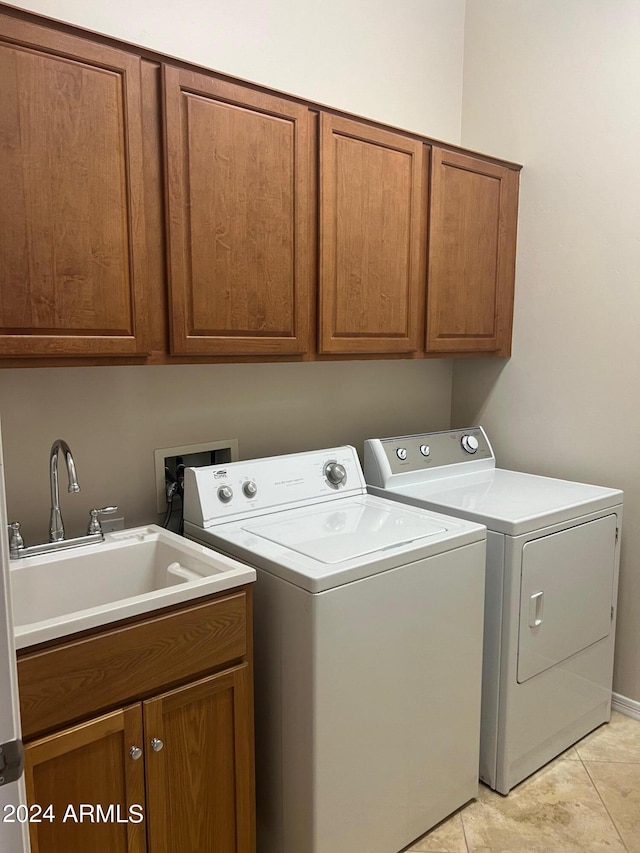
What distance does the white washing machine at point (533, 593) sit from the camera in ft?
6.45

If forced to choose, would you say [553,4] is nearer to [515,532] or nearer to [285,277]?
[285,277]

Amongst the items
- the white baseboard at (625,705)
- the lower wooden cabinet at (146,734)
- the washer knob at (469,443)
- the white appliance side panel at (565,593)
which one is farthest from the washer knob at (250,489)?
the white baseboard at (625,705)

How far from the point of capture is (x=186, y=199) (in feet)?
5.49

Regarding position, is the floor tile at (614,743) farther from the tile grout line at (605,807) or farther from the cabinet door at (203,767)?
the cabinet door at (203,767)

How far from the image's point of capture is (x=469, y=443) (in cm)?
264

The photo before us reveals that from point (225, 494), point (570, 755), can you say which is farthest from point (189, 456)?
point (570, 755)

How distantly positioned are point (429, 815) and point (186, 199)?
73.8 inches

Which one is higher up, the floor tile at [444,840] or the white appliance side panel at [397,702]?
the white appliance side panel at [397,702]

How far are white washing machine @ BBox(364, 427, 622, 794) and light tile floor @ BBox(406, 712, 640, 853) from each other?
0.19 feet

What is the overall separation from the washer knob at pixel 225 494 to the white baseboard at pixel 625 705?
1.75 metres

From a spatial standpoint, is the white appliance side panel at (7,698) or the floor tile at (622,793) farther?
the floor tile at (622,793)

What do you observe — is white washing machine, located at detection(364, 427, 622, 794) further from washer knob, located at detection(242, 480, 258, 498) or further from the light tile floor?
washer knob, located at detection(242, 480, 258, 498)


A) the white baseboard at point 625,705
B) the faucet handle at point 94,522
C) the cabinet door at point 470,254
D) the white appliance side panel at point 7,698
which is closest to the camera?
the white appliance side panel at point 7,698

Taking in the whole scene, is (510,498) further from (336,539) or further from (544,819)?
(544,819)
